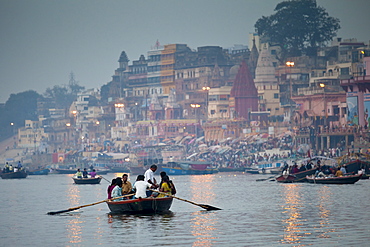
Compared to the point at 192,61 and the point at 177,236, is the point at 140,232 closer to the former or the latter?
the point at 177,236

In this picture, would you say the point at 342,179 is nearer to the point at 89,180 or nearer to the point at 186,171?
the point at 89,180

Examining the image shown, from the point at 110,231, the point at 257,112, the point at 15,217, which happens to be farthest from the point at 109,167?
the point at 110,231

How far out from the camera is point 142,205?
33594 millimetres

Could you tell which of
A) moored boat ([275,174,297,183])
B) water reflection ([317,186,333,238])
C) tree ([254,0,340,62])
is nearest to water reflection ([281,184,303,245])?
water reflection ([317,186,333,238])

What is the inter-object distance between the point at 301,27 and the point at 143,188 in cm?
11935

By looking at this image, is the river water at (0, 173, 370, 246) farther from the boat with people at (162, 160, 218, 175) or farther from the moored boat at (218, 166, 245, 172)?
the moored boat at (218, 166, 245, 172)

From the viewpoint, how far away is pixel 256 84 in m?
136

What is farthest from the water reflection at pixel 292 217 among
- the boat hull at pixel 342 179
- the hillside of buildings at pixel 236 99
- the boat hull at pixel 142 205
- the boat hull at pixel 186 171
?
the boat hull at pixel 186 171

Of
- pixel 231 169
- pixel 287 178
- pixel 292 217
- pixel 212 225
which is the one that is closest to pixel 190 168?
pixel 231 169

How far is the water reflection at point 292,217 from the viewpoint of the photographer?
27.2m

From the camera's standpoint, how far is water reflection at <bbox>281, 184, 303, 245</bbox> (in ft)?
89.1

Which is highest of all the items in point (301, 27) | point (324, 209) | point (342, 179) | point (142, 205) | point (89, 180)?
point (301, 27)

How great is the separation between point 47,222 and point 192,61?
129 m

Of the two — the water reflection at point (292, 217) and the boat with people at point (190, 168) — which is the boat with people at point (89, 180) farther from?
the boat with people at point (190, 168)
